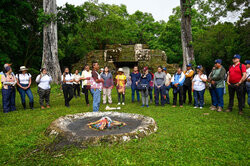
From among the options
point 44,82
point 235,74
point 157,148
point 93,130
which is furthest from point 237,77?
point 44,82

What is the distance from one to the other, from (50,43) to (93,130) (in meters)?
11.7

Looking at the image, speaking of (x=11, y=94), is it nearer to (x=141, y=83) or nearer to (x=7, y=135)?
(x=7, y=135)

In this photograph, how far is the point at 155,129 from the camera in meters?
5.23

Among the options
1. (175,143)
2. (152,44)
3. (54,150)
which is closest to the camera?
(54,150)

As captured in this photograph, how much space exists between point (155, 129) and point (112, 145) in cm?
158

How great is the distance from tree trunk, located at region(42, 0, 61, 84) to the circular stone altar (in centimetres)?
981

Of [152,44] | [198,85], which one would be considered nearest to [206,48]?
[152,44]

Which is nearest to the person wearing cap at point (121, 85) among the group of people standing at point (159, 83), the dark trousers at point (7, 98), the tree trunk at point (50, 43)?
the group of people standing at point (159, 83)

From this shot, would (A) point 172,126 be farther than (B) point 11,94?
No

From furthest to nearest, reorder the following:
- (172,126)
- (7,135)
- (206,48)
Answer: (206,48) → (172,126) → (7,135)

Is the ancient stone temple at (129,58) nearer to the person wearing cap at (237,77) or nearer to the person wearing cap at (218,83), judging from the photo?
the person wearing cap at (218,83)

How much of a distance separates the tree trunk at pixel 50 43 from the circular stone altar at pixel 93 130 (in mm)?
9810

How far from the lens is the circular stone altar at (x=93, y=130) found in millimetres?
4258

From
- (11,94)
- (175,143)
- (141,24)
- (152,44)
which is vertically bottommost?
(175,143)
